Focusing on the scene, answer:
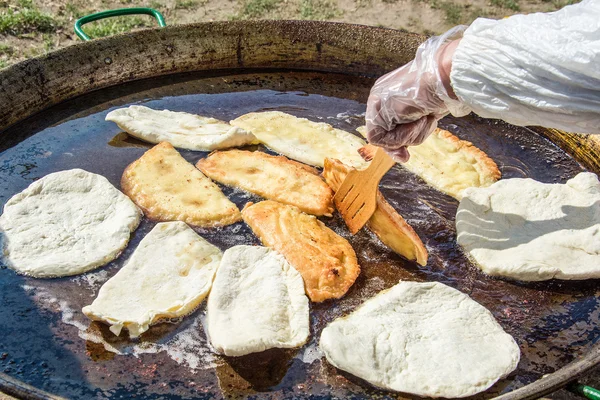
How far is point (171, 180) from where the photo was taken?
12.0ft

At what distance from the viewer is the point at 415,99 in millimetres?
2732

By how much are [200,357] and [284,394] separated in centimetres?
44

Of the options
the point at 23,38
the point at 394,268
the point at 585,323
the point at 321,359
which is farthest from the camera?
the point at 23,38

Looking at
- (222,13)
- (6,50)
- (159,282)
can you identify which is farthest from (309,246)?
(222,13)

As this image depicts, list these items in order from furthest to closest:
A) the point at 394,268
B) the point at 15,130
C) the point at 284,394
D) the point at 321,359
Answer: the point at 15,130
the point at 394,268
the point at 321,359
the point at 284,394

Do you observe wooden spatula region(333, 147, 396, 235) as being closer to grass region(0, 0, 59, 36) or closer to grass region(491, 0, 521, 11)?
grass region(0, 0, 59, 36)

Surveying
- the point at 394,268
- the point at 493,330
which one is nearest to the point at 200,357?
the point at 394,268

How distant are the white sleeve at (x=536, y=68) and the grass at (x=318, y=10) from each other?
20.7 ft

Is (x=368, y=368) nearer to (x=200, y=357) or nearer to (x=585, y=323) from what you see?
(x=200, y=357)

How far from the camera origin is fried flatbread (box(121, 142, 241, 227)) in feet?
11.3

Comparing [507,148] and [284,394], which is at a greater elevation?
[507,148]

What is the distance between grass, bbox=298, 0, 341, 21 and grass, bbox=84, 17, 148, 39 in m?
2.37

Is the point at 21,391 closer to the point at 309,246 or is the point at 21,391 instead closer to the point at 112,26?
the point at 309,246

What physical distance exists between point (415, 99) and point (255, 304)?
1.30 metres
